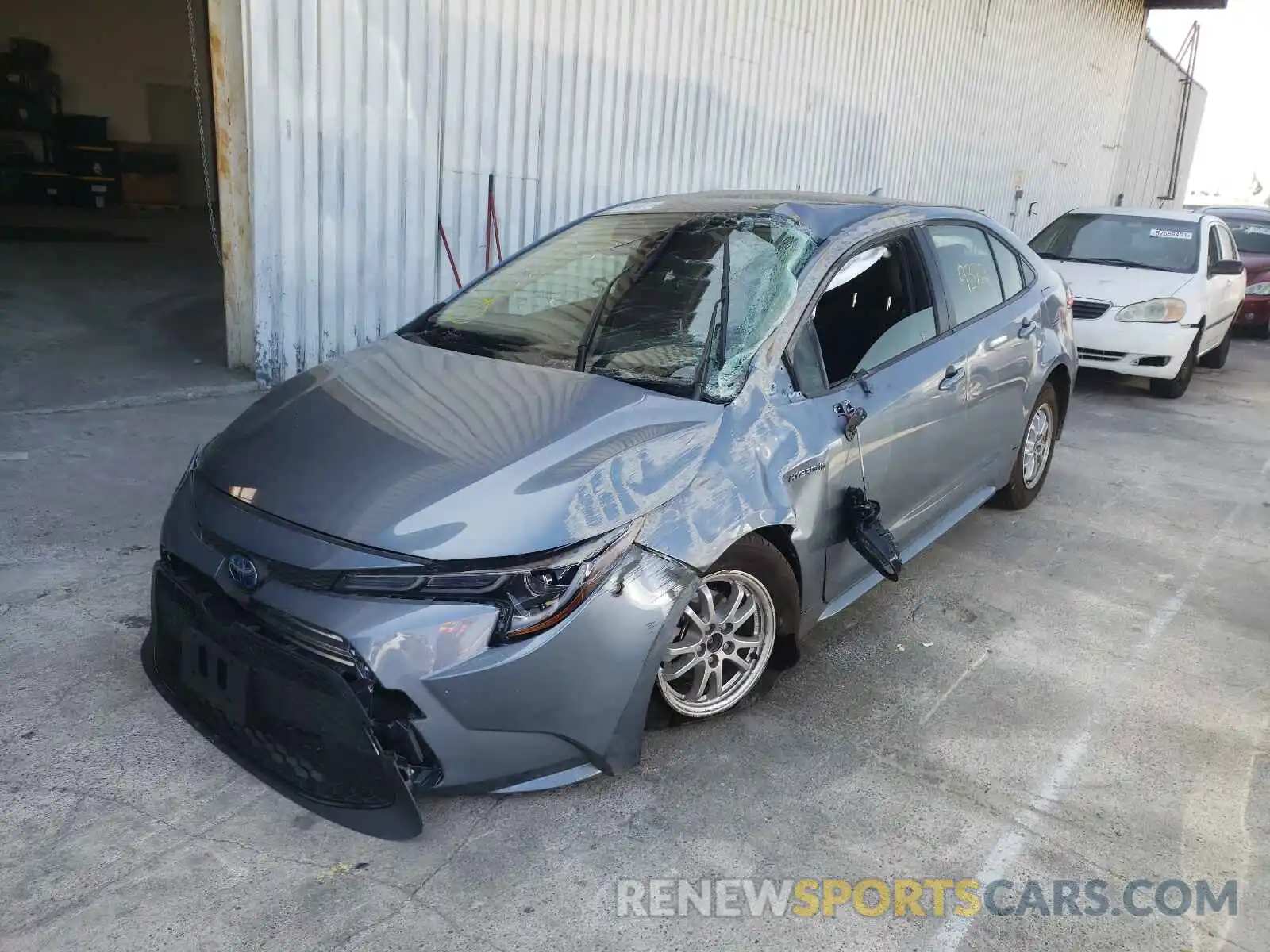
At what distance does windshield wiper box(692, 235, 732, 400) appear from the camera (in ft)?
10.4

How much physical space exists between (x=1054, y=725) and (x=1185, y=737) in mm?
439

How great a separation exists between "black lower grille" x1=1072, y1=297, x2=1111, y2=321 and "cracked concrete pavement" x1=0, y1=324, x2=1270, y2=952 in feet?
14.4

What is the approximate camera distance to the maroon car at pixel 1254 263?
42.0ft

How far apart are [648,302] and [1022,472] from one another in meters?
2.72

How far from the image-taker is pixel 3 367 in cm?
639

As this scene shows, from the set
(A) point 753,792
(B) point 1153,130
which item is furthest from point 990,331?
(B) point 1153,130

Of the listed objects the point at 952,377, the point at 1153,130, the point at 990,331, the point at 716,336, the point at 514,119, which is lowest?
the point at 952,377

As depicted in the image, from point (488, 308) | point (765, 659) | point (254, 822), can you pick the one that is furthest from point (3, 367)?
point (765, 659)

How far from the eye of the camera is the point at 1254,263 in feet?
41.9

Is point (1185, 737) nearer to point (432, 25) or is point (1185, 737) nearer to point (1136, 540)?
point (1136, 540)

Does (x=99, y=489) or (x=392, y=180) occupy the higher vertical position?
(x=392, y=180)

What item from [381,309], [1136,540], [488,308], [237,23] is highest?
[237,23]

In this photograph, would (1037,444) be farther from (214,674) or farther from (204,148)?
(204,148)

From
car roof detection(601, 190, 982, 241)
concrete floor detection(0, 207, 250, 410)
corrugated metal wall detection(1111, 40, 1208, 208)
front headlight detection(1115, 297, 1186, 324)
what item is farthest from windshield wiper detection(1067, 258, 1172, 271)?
corrugated metal wall detection(1111, 40, 1208, 208)
